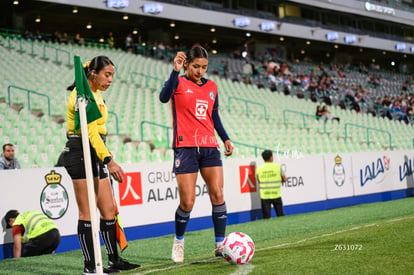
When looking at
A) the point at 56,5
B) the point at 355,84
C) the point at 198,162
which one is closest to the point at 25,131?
the point at 198,162

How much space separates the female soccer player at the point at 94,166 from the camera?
215 inches

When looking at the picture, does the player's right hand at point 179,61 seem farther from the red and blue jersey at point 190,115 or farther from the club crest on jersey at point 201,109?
the club crest on jersey at point 201,109

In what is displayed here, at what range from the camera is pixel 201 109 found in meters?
6.54

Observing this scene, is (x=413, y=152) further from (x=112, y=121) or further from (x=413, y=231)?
(x=413, y=231)

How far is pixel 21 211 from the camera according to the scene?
9711 millimetres

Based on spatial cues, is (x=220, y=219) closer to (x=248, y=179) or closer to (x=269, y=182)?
(x=269, y=182)

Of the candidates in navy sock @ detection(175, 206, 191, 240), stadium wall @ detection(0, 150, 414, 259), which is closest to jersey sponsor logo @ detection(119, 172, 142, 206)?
stadium wall @ detection(0, 150, 414, 259)

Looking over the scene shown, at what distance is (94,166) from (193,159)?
3.86ft

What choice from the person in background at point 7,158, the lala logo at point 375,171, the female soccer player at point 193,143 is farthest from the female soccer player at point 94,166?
the lala logo at point 375,171

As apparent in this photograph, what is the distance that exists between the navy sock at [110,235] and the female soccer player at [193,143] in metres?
0.69

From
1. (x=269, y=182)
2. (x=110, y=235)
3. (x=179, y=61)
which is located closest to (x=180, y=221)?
(x=110, y=235)

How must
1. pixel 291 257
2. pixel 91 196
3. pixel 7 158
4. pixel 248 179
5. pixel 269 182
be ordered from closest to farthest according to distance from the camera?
pixel 91 196 < pixel 291 257 < pixel 7 158 < pixel 269 182 < pixel 248 179

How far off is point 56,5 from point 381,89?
946 inches

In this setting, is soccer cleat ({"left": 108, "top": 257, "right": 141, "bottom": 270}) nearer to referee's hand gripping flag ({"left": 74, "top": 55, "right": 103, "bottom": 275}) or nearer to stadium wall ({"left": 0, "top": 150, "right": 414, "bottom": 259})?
referee's hand gripping flag ({"left": 74, "top": 55, "right": 103, "bottom": 275})
